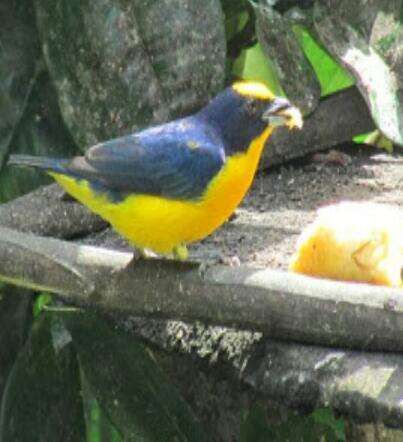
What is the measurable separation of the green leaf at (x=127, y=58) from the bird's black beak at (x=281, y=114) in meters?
0.41

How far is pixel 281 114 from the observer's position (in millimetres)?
2613

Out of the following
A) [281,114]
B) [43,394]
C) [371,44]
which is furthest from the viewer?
[371,44]

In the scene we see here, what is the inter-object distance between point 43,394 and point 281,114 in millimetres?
739

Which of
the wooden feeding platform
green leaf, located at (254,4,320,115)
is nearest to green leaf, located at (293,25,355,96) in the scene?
green leaf, located at (254,4,320,115)

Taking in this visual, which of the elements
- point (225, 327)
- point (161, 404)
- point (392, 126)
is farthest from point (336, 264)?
point (392, 126)

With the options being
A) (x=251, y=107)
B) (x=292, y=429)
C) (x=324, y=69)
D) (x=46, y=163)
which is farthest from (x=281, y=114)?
(x=324, y=69)

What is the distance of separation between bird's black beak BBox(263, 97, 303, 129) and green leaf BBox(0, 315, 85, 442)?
0.63 metres

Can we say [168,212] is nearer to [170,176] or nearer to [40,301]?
[170,176]

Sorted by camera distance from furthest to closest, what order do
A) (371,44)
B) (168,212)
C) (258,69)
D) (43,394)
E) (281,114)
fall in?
1. (258,69)
2. (371,44)
3. (43,394)
4. (281,114)
5. (168,212)

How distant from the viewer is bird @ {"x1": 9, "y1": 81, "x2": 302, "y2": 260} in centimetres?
251

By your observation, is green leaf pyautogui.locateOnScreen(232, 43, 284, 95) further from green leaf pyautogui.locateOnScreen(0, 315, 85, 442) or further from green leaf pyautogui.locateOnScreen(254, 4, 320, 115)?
green leaf pyautogui.locateOnScreen(0, 315, 85, 442)

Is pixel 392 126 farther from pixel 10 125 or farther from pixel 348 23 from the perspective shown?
pixel 10 125

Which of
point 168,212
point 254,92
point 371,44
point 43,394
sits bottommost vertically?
point 43,394

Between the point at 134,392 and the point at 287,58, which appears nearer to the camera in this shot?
the point at 134,392
